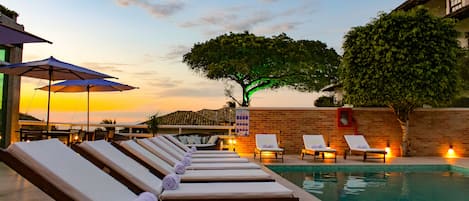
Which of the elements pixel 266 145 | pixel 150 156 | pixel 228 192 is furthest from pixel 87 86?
pixel 228 192

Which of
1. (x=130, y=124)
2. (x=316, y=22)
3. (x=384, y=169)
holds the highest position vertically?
(x=316, y=22)

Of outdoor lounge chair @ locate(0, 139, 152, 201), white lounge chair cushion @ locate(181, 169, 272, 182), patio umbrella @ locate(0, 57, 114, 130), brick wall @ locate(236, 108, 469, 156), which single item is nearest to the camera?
outdoor lounge chair @ locate(0, 139, 152, 201)

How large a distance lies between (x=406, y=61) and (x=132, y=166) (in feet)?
34.7

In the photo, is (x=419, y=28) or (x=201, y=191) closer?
(x=201, y=191)

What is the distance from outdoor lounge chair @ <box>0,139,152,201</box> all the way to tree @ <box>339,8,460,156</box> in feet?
35.5

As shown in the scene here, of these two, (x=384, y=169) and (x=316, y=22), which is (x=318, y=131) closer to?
(x=384, y=169)

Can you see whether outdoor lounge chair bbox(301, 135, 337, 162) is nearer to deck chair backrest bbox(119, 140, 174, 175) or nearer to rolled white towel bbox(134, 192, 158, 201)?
deck chair backrest bbox(119, 140, 174, 175)

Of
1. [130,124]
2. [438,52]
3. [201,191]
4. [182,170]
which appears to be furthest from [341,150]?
[201,191]

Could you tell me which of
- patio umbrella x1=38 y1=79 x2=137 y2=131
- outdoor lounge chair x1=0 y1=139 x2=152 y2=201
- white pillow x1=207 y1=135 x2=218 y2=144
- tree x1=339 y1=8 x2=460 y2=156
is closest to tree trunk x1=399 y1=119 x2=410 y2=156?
tree x1=339 y1=8 x2=460 y2=156

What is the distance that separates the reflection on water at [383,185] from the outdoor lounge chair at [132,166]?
2412 mm

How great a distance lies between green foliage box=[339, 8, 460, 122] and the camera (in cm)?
1273

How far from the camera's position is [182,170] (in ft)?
17.2

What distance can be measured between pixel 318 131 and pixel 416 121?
3.26 m

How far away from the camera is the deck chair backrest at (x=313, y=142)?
12.5m
